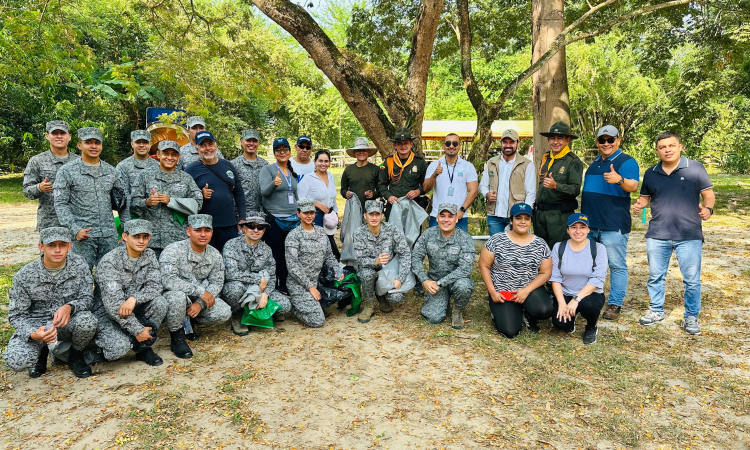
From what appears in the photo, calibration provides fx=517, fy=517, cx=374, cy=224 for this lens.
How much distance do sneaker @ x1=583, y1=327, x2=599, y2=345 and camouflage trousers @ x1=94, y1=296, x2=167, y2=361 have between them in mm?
3774

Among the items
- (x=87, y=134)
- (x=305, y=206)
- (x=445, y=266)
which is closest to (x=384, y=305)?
(x=445, y=266)

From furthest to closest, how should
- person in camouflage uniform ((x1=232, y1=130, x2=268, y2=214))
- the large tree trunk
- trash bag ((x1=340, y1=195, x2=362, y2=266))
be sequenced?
1. the large tree trunk
2. trash bag ((x1=340, y1=195, x2=362, y2=266))
3. person in camouflage uniform ((x1=232, y1=130, x2=268, y2=214))

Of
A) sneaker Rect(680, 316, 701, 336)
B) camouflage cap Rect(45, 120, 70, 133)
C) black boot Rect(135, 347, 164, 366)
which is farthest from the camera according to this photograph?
camouflage cap Rect(45, 120, 70, 133)

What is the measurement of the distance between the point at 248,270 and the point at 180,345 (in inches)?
40.5

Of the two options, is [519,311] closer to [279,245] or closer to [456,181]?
[456,181]

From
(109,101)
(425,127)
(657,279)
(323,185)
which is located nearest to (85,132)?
(323,185)

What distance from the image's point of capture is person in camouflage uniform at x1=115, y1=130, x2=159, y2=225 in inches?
205

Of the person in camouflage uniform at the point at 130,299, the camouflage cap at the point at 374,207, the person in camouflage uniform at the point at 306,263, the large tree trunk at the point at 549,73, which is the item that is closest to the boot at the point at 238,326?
the person in camouflage uniform at the point at 306,263

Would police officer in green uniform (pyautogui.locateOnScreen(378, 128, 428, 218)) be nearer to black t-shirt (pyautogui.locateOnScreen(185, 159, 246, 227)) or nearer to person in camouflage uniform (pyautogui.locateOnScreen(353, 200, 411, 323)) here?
person in camouflage uniform (pyautogui.locateOnScreen(353, 200, 411, 323))

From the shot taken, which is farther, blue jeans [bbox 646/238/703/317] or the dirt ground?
blue jeans [bbox 646/238/703/317]

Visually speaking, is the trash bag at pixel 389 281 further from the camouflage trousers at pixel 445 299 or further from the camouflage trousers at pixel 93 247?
the camouflage trousers at pixel 93 247

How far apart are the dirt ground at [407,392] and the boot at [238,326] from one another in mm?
92


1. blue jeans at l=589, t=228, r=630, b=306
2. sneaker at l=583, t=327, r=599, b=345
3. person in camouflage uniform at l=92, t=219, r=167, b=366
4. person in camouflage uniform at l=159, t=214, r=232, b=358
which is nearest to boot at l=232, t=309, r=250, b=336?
person in camouflage uniform at l=159, t=214, r=232, b=358

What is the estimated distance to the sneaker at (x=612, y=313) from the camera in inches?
210
